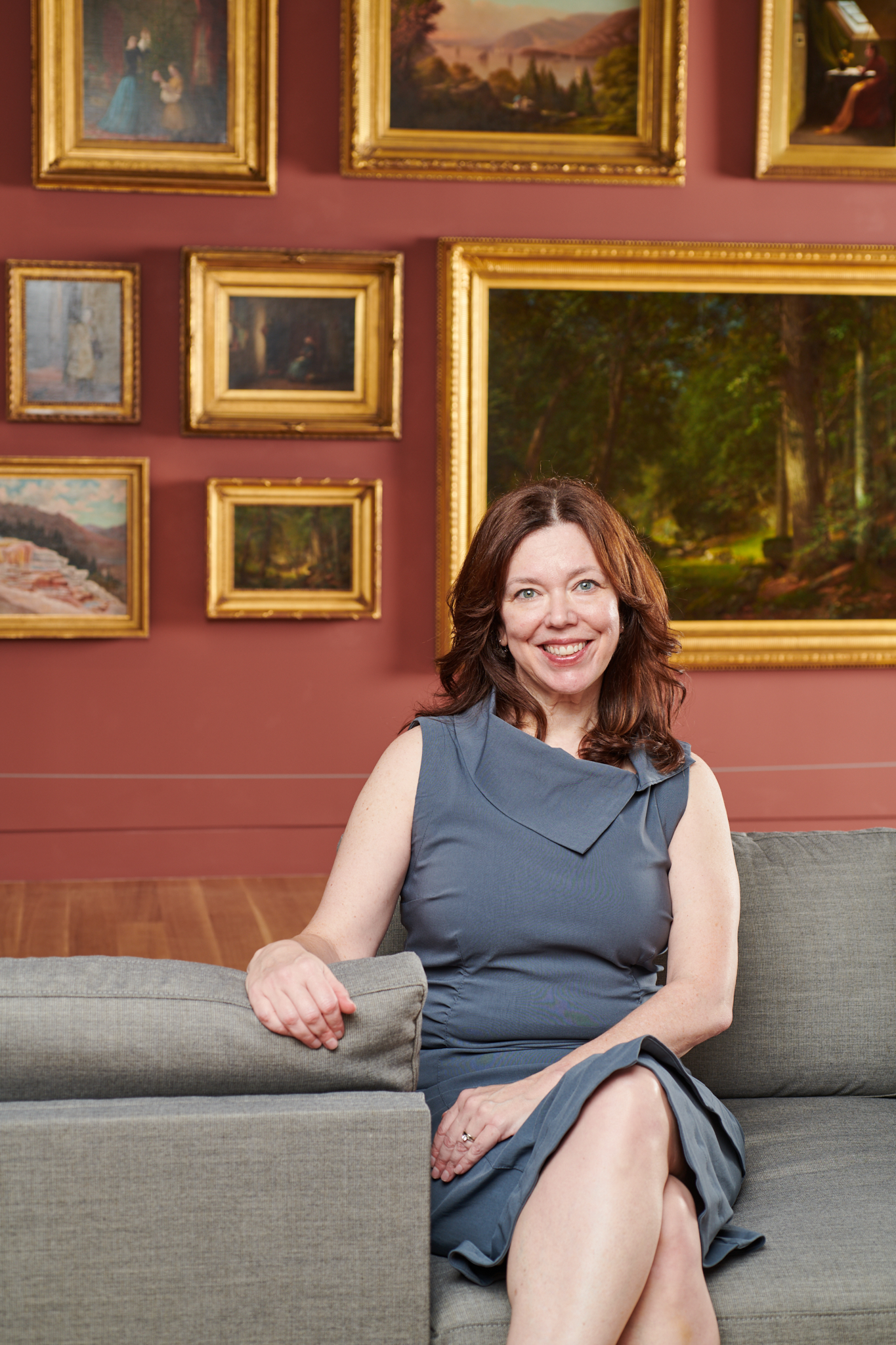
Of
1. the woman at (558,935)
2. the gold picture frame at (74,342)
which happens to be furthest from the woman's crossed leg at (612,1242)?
the gold picture frame at (74,342)

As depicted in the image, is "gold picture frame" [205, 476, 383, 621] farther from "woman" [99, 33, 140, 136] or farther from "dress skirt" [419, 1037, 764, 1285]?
"dress skirt" [419, 1037, 764, 1285]

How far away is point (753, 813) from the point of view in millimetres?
7473

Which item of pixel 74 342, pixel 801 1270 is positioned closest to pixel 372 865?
pixel 801 1270

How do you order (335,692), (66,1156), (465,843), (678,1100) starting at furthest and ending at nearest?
(335,692) → (465,843) → (678,1100) → (66,1156)

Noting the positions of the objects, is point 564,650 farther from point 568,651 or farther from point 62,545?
point 62,545

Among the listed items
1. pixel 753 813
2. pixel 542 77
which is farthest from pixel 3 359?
pixel 753 813

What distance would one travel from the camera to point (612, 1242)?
5.60 feet

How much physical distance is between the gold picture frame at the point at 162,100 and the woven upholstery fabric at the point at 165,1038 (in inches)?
234

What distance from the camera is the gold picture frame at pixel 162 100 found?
21.9ft

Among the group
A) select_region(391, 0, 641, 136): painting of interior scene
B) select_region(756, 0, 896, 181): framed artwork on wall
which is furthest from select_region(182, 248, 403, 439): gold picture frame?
select_region(756, 0, 896, 181): framed artwork on wall

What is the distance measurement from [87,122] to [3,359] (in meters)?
1.34

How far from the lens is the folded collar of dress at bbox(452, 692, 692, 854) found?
2.40 metres

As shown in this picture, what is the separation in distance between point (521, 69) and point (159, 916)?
198 inches

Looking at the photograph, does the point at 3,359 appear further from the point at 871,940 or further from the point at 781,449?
the point at 871,940
